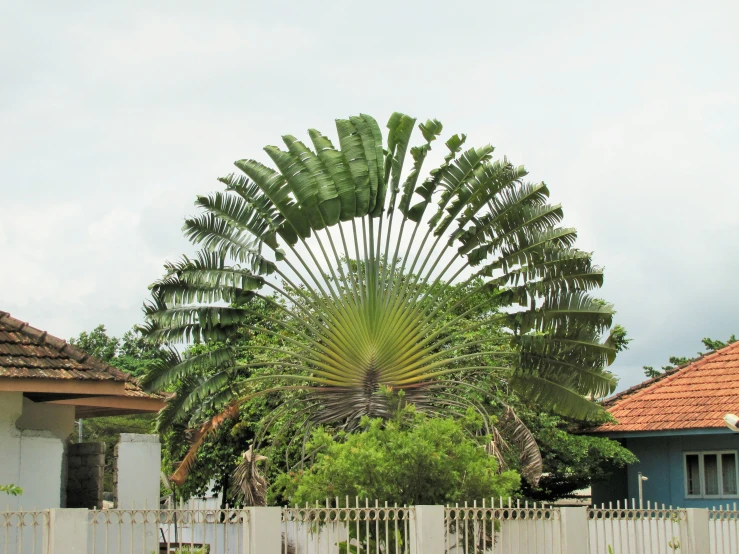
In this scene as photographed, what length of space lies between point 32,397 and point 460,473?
18.7ft

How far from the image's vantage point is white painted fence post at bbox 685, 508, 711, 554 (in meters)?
12.4

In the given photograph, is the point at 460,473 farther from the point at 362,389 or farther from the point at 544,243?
the point at 544,243

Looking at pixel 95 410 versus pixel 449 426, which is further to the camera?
pixel 95 410

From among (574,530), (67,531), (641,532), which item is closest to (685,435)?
(641,532)

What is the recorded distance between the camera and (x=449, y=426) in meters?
12.9

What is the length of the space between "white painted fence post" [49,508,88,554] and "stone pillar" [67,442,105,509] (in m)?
5.55

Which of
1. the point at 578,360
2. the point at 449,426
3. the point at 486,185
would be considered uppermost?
the point at 486,185

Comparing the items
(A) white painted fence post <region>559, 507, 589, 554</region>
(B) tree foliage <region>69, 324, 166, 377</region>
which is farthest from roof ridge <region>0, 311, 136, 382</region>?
(B) tree foliage <region>69, 324, 166, 377</region>

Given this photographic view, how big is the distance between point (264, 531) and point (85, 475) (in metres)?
5.84

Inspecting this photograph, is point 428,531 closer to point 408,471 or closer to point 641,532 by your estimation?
point 408,471

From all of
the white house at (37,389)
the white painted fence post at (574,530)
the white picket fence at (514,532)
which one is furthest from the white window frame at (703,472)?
the white house at (37,389)

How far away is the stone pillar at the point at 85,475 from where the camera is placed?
13875 millimetres

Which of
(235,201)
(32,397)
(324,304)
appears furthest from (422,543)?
(235,201)

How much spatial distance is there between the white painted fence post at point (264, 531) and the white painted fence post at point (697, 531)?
609cm
